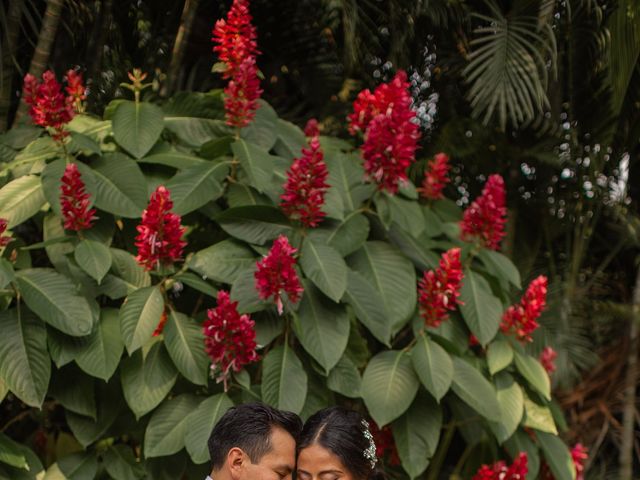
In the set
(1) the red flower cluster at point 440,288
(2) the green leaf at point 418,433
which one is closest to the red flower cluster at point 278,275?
(1) the red flower cluster at point 440,288

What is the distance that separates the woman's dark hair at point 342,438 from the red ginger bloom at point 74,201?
4.06 feet

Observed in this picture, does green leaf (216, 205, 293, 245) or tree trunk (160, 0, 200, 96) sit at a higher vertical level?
tree trunk (160, 0, 200, 96)

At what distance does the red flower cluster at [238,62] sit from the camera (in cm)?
384

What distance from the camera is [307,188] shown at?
3.58 m

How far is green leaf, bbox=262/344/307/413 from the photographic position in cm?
346

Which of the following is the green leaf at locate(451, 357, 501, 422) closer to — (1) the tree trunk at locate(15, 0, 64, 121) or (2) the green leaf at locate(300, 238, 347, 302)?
(2) the green leaf at locate(300, 238, 347, 302)

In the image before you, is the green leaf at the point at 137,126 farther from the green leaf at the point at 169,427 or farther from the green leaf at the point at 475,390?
the green leaf at the point at 475,390

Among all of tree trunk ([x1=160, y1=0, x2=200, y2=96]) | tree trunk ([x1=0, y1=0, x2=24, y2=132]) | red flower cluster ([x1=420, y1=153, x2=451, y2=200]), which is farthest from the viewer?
tree trunk ([x1=160, y1=0, x2=200, y2=96])

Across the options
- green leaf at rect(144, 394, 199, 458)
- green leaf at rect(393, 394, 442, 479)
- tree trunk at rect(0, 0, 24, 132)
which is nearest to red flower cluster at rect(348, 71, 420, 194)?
green leaf at rect(393, 394, 442, 479)

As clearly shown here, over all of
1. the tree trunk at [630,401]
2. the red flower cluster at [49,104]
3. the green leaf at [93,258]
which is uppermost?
the red flower cluster at [49,104]

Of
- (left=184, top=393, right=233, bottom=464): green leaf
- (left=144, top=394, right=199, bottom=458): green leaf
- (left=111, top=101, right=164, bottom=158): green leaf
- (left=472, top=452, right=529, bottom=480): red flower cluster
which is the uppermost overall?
(left=111, top=101, right=164, bottom=158): green leaf

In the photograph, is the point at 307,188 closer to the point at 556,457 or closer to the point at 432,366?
the point at 432,366

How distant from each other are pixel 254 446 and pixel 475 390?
1452mm

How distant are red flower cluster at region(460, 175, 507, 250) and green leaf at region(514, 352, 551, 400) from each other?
1.45 feet
